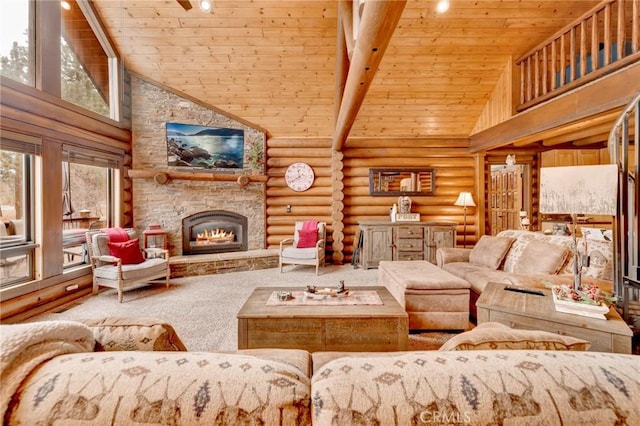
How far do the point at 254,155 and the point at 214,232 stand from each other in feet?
5.92

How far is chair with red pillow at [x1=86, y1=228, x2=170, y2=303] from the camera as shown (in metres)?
4.02

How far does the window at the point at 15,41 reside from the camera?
3.25 metres

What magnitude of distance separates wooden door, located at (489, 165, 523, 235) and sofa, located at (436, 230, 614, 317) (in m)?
2.95

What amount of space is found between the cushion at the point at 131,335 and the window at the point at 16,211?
338cm

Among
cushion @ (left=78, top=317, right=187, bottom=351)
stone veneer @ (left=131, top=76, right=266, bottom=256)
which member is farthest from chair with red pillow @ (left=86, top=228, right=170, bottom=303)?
cushion @ (left=78, top=317, right=187, bottom=351)

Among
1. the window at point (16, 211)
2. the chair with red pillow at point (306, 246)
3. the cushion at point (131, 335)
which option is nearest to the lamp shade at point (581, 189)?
the cushion at point (131, 335)

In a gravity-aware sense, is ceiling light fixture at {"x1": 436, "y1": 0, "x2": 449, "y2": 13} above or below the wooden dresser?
above

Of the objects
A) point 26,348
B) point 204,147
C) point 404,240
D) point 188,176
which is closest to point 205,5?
point 204,147

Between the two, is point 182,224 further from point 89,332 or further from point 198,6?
point 89,332

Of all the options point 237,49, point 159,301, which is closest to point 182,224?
point 159,301

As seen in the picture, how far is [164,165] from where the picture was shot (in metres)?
5.55

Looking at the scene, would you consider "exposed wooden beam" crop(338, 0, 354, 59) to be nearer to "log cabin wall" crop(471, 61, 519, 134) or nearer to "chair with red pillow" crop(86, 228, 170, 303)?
"log cabin wall" crop(471, 61, 519, 134)

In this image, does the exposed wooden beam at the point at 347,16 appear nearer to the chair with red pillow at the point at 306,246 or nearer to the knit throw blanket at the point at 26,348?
the knit throw blanket at the point at 26,348

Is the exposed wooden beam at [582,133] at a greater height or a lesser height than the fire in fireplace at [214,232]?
greater
